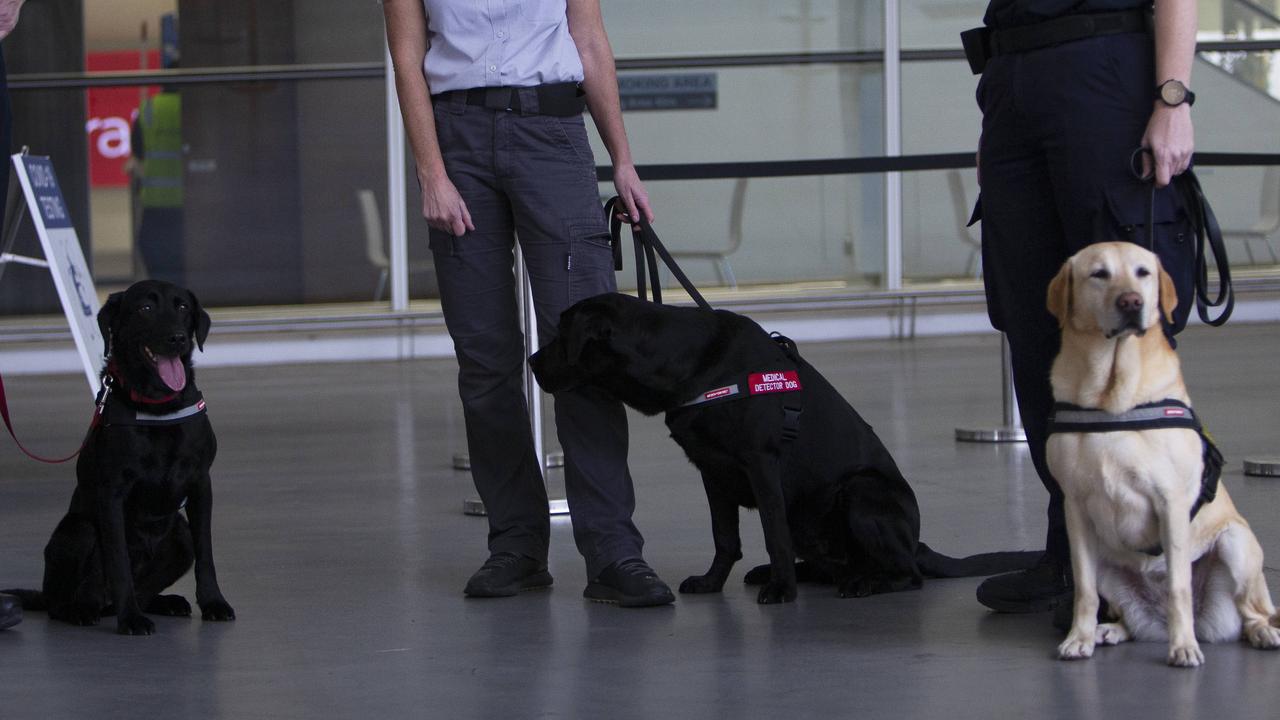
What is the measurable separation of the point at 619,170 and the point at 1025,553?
1299 millimetres

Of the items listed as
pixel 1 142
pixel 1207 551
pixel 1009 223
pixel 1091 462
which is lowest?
pixel 1207 551

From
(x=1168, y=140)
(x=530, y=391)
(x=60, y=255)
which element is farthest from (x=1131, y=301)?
(x=60, y=255)

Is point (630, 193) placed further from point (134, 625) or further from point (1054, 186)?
point (134, 625)

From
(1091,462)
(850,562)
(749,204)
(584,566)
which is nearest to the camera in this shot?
(1091,462)

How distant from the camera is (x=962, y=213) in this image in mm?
10477

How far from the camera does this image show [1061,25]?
2.90 metres

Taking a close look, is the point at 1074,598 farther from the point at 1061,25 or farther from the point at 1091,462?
the point at 1061,25

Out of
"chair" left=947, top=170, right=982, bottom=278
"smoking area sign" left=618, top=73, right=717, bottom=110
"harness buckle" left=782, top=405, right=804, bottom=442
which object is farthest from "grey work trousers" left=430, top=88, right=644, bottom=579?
"chair" left=947, top=170, right=982, bottom=278

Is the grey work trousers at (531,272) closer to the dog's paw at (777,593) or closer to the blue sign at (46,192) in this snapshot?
the dog's paw at (777,593)

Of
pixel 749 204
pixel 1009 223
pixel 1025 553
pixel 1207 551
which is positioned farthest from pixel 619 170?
pixel 749 204

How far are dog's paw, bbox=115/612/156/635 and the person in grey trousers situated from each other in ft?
2.36

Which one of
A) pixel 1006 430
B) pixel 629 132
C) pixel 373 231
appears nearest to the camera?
pixel 1006 430

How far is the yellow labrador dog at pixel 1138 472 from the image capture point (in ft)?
8.54

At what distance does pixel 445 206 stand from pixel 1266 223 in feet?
29.3
